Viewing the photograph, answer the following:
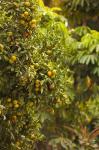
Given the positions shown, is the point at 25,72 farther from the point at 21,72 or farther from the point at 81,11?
the point at 81,11

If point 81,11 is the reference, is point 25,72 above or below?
below

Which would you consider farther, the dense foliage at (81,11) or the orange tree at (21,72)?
the dense foliage at (81,11)

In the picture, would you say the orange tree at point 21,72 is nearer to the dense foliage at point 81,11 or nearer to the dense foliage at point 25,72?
the dense foliage at point 25,72

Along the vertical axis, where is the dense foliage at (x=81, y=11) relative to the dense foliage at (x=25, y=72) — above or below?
above

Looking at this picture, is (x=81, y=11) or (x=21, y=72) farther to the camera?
(x=81, y=11)

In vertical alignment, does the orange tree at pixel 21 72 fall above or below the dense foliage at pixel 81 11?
below

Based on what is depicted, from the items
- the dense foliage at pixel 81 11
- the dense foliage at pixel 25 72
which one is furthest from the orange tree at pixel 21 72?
the dense foliage at pixel 81 11

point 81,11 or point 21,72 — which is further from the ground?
point 81,11

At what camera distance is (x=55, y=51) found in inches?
179

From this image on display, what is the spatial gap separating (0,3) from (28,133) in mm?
1266

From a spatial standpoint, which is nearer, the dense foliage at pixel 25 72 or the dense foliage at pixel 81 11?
the dense foliage at pixel 25 72

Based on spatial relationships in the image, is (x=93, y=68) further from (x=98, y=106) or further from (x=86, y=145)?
(x=98, y=106)

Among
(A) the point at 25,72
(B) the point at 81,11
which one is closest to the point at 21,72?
(A) the point at 25,72

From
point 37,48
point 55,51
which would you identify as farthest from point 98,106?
point 37,48
